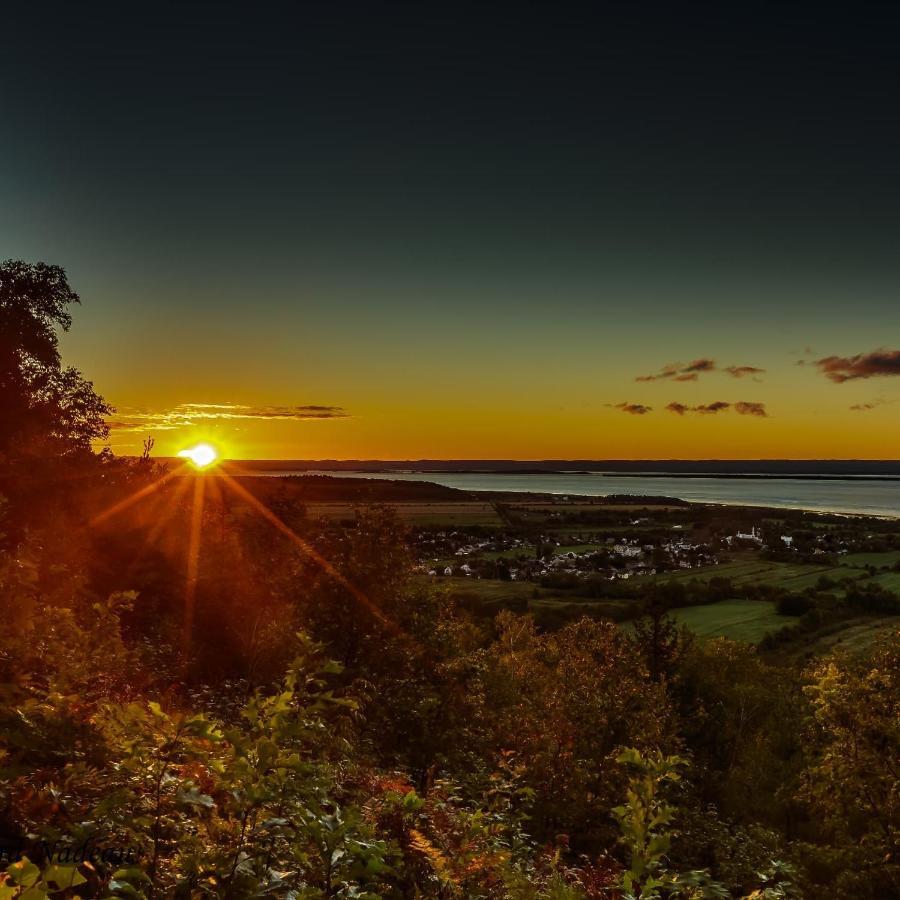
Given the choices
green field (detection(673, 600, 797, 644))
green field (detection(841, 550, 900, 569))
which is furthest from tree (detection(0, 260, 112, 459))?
green field (detection(841, 550, 900, 569))

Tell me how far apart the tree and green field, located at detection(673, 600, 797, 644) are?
10269 cm

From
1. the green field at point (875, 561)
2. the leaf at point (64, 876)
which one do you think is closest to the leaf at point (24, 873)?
the leaf at point (64, 876)

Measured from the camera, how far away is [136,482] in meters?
37.5

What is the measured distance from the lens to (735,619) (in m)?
125

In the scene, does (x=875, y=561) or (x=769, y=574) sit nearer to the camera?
(x=769, y=574)

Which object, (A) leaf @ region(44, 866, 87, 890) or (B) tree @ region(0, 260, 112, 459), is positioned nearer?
(A) leaf @ region(44, 866, 87, 890)

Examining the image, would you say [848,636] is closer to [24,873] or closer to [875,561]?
[875,561]

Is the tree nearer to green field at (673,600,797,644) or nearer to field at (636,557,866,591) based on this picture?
green field at (673,600,797,644)

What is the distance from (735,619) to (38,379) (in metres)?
127

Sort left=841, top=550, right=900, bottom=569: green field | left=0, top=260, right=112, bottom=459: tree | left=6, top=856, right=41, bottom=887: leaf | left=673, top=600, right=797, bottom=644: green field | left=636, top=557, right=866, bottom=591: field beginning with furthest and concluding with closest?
left=841, top=550, right=900, bottom=569: green field
left=636, top=557, right=866, bottom=591: field
left=673, top=600, right=797, bottom=644: green field
left=0, top=260, right=112, bottom=459: tree
left=6, top=856, right=41, bottom=887: leaf

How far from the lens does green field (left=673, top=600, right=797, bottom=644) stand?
11469 centimetres

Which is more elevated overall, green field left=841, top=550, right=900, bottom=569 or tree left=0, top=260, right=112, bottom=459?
tree left=0, top=260, right=112, bottom=459

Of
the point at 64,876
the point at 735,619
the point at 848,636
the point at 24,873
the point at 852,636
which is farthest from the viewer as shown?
the point at 735,619

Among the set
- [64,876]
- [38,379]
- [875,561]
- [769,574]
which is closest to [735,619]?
[769,574]
